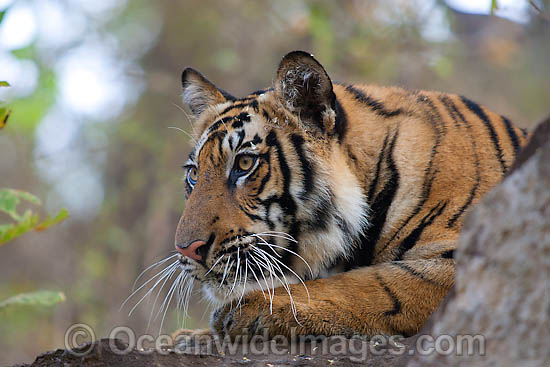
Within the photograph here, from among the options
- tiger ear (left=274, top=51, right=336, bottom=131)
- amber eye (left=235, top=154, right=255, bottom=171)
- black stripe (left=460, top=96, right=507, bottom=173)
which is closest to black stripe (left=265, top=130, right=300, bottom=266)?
amber eye (left=235, top=154, right=255, bottom=171)

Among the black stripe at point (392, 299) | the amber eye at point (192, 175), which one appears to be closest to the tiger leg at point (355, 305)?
the black stripe at point (392, 299)

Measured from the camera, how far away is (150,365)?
2.13m

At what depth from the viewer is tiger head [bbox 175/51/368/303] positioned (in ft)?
9.58

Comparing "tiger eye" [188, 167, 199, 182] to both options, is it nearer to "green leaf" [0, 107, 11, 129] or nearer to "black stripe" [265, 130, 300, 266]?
"black stripe" [265, 130, 300, 266]

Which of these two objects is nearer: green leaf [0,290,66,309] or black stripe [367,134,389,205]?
green leaf [0,290,66,309]

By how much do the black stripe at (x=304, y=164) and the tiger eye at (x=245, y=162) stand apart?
251 mm

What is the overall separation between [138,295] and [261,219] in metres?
6.43

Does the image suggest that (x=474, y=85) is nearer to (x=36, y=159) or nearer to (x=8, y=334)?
(x=36, y=159)

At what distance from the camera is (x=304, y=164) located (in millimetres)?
3104

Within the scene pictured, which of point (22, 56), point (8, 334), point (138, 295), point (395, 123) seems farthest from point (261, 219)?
point (8, 334)

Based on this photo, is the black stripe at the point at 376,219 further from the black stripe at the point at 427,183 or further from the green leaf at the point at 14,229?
the green leaf at the point at 14,229

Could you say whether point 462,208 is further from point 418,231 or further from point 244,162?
point 244,162

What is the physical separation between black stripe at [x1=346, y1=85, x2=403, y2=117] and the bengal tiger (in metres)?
0.01

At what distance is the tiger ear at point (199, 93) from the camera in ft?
12.4
